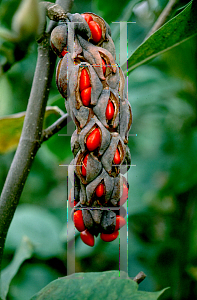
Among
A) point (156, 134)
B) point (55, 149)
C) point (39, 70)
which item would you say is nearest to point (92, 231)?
point (39, 70)

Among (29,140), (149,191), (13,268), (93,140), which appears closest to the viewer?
(93,140)

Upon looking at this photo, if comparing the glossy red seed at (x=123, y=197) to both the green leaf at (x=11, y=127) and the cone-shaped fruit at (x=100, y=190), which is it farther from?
the green leaf at (x=11, y=127)

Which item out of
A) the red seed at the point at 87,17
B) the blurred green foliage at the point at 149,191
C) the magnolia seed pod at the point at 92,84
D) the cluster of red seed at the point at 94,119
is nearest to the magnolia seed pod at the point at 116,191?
the cluster of red seed at the point at 94,119

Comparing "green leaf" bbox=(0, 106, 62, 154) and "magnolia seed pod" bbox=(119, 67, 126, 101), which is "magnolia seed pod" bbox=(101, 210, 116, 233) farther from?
"green leaf" bbox=(0, 106, 62, 154)

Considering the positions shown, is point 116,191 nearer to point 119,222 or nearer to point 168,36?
point 119,222

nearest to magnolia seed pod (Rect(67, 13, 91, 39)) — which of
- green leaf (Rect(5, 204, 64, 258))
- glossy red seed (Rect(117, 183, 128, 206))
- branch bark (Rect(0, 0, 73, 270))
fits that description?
branch bark (Rect(0, 0, 73, 270))

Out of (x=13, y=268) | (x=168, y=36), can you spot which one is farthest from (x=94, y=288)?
(x=168, y=36)
